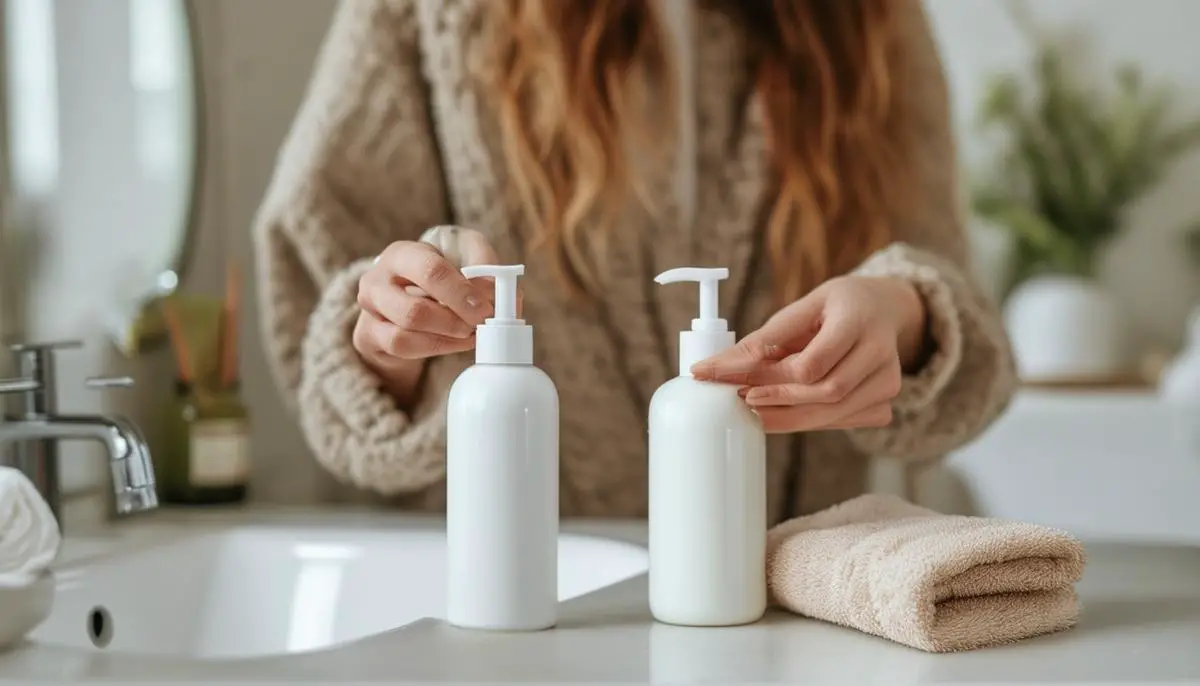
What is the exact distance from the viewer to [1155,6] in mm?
1661

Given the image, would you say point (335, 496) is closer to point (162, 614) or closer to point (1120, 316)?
point (162, 614)

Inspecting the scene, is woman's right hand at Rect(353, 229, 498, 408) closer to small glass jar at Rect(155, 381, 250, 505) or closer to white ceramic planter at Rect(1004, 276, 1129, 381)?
small glass jar at Rect(155, 381, 250, 505)

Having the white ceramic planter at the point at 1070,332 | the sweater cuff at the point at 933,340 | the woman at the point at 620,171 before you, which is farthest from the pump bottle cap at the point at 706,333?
the white ceramic planter at the point at 1070,332

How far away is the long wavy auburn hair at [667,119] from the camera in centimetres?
81

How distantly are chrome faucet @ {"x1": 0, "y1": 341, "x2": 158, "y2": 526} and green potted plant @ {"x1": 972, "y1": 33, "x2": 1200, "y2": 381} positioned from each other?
1.31 m

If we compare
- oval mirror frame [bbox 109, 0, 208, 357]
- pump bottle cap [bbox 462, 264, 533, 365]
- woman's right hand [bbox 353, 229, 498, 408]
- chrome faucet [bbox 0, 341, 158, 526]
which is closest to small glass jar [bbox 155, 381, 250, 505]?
oval mirror frame [bbox 109, 0, 208, 357]

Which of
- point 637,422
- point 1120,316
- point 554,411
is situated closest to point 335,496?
point 637,422

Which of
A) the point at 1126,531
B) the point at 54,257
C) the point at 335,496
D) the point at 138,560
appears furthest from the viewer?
the point at 1126,531

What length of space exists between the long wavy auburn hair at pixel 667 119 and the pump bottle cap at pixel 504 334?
36cm

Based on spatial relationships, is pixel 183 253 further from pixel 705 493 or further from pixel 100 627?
pixel 705 493

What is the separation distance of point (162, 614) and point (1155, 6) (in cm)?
150

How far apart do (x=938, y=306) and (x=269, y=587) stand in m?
→ 0.39

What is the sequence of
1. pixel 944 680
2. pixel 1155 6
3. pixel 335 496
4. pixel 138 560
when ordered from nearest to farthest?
pixel 944 680 → pixel 138 560 → pixel 335 496 → pixel 1155 6

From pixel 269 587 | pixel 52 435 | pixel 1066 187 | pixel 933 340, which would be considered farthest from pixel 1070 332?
pixel 52 435
